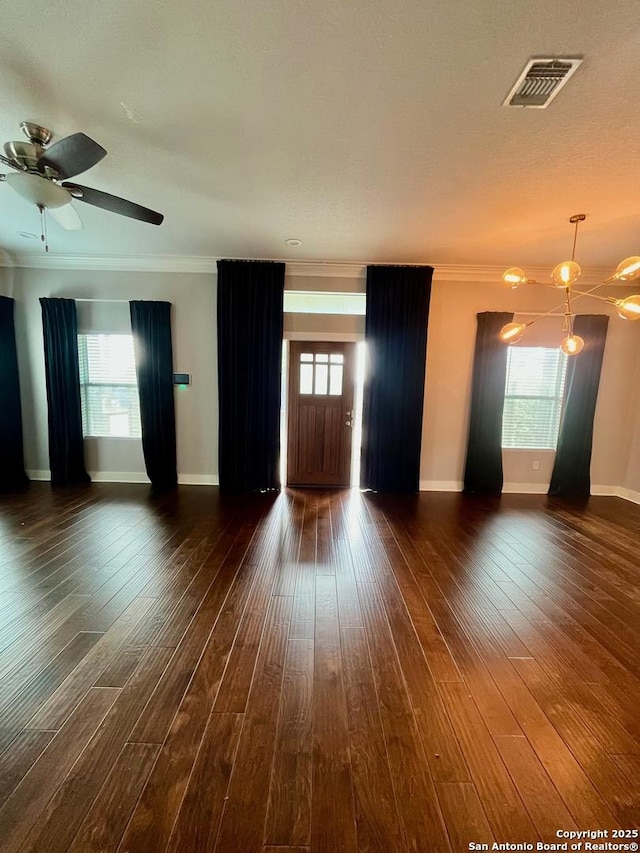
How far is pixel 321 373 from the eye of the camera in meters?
4.70

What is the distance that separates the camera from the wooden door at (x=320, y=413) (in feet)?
15.3

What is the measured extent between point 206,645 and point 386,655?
0.96 m

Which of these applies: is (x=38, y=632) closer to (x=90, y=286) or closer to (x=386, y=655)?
(x=386, y=655)

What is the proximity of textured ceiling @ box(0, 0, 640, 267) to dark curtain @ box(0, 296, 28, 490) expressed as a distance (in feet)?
5.35

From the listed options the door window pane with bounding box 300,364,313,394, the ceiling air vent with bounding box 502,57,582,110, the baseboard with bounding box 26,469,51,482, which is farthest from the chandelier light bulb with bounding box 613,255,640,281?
the baseboard with bounding box 26,469,51,482

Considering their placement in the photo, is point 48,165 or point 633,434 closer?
point 48,165

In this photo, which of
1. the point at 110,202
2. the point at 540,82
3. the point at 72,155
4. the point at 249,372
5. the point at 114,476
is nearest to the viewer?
the point at 540,82

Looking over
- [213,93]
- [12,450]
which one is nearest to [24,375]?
[12,450]

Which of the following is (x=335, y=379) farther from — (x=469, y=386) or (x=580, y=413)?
(x=580, y=413)

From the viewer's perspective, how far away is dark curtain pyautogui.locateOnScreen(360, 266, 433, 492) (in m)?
4.38

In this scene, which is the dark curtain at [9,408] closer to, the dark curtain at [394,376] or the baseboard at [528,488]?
the dark curtain at [394,376]

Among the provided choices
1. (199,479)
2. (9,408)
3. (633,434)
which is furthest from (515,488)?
(9,408)

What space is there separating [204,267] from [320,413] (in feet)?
A: 8.05

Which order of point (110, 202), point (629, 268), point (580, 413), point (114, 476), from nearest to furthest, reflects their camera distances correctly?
point (110, 202)
point (629, 268)
point (580, 413)
point (114, 476)
